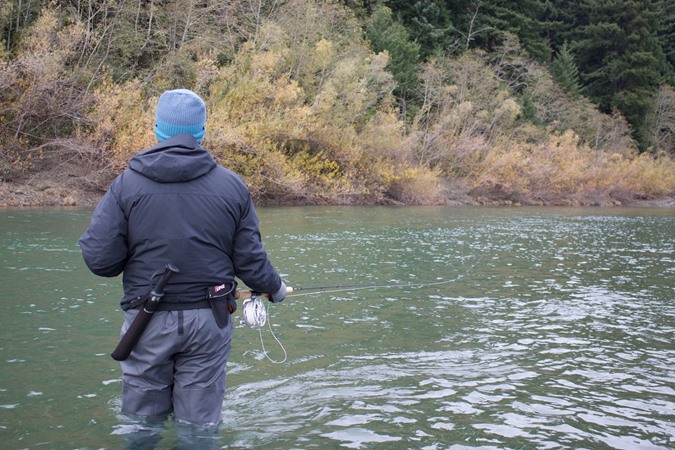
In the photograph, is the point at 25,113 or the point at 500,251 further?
the point at 25,113

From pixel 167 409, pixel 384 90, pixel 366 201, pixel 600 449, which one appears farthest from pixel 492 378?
pixel 384 90

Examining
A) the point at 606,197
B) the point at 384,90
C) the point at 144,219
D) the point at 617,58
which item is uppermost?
the point at 617,58

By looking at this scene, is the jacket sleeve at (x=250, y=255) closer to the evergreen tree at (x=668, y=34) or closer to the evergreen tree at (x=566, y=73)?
the evergreen tree at (x=566, y=73)

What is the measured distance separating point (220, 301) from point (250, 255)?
33cm

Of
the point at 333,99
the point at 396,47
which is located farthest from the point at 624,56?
the point at 333,99

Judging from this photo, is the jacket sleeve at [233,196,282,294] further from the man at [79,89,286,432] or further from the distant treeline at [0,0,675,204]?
the distant treeline at [0,0,675,204]

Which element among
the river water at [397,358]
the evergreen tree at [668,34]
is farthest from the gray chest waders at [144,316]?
the evergreen tree at [668,34]

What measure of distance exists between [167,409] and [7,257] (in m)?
11.2

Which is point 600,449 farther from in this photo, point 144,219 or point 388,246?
point 388,246

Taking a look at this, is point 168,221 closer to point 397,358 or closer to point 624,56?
point 397,358

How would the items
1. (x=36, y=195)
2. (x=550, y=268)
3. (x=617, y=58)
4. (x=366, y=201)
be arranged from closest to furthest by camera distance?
1. (x=550, y=268)
2. (x=36, y=195)
3. (x=366, y=201)
4. (x=617, y=58)

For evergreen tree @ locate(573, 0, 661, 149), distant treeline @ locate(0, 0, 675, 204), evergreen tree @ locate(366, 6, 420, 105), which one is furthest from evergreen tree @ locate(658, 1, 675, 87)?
evergreen tree @ locate(366, 6, 420, 105)

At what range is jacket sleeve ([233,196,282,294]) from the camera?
425 cm

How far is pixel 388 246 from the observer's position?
18875mm
